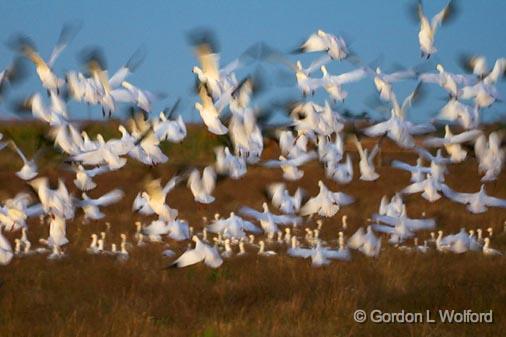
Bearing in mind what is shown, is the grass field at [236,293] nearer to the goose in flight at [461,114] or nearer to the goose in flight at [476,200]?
the goose in flight at [476,200]

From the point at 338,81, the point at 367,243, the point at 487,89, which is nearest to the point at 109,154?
the point at 338,81

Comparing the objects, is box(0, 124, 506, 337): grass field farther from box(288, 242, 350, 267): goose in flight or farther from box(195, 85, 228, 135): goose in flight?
box(195, 85, 228, 135): goose in flight

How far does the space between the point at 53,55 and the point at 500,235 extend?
26.3ft

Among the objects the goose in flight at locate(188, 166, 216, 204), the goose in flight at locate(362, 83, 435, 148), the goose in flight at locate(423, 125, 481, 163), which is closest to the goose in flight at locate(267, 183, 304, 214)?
the goose in flight at locate(188, 166, 216, 204)

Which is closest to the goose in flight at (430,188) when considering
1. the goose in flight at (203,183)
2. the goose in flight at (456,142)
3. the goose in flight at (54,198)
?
the goose in flight at (456,142)

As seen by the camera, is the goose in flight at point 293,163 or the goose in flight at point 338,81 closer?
the goose in flight at point 338,81

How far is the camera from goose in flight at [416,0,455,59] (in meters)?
6.16

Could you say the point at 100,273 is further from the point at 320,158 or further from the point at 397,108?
the point at 397,108

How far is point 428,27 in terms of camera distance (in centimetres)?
625

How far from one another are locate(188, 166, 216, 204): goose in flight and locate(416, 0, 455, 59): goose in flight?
1.95m

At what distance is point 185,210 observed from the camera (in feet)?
52.6

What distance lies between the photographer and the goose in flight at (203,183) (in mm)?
7359

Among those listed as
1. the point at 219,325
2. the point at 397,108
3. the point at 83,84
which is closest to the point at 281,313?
the point at 219,325

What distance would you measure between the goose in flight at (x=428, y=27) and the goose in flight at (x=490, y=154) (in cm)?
107
